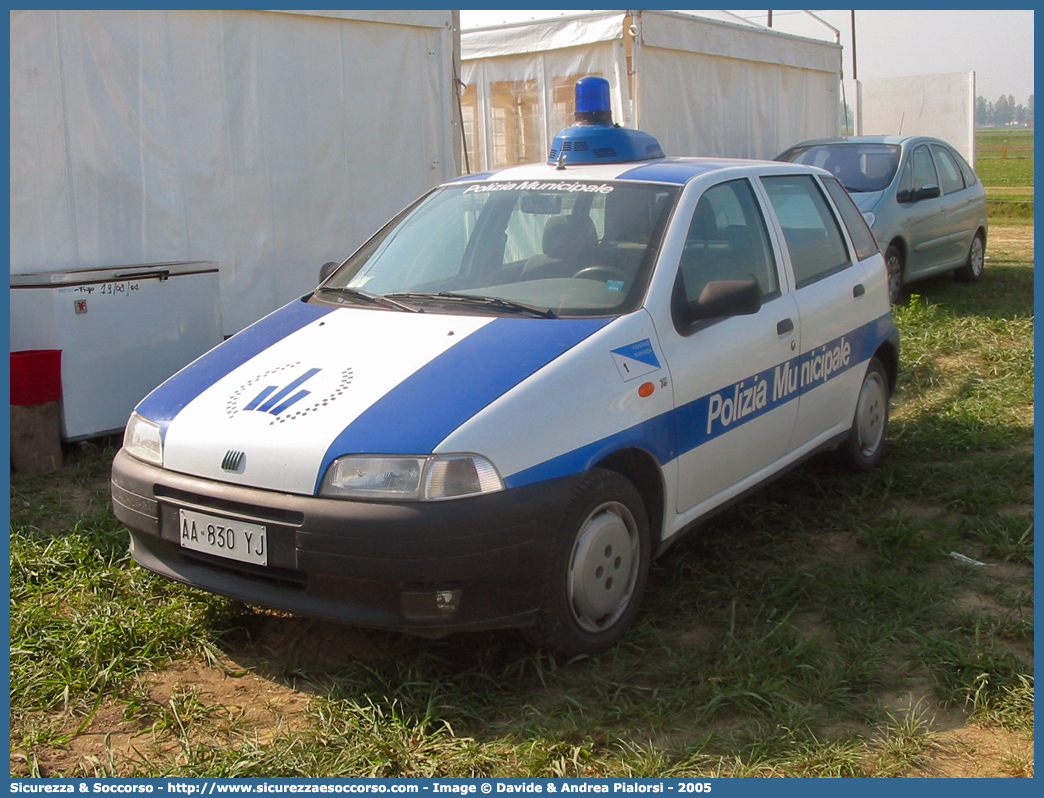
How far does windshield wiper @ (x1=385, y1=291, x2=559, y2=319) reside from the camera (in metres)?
3.83

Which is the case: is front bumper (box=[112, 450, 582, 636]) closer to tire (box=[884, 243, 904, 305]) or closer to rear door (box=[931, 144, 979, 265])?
tire (box=[884, 243, 904, 305])

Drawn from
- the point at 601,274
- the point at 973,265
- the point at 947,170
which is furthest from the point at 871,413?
the point at 973,265

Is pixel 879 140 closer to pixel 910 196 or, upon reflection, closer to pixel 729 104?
pixel 910 196

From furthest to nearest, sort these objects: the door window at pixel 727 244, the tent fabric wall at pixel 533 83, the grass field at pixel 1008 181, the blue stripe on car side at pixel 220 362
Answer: the grass field at pixel 1008 181, the tent fabric wall at pixel 533 83, the door window at pixel 727 244, the blue stripe on car side at pixel 220 362

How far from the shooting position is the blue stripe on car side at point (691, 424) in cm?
330

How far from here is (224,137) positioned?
7.10m

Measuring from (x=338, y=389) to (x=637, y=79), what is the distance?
24.5 feet

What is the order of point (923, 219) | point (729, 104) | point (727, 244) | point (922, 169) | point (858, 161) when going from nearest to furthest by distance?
point (727, 244)
point (923, 219)
point (858, 161)
point (922, 169)
point (729, 104)

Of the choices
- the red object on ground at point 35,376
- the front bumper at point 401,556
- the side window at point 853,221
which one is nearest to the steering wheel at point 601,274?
the front bumper at point 401,556

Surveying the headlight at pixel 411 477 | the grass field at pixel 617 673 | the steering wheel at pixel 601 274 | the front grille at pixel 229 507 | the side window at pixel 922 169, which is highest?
the side window at pixel 922 169

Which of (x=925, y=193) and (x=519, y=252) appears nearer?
(x=519, y=252)

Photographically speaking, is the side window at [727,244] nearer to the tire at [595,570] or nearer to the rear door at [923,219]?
the tire at [595,570]

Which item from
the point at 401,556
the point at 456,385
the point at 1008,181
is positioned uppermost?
the point at 1008,181

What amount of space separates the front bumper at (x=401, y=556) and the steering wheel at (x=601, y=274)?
38.5 inches
